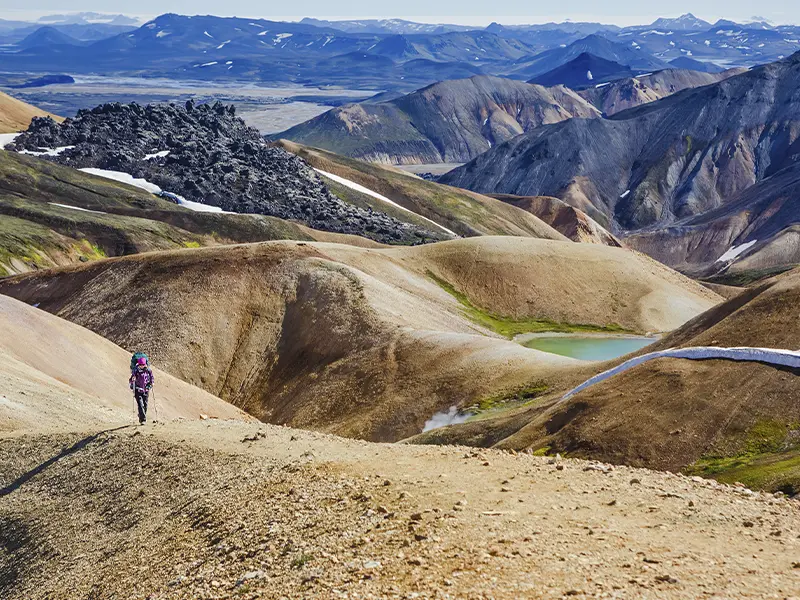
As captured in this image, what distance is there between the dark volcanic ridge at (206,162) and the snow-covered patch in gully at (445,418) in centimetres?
9889

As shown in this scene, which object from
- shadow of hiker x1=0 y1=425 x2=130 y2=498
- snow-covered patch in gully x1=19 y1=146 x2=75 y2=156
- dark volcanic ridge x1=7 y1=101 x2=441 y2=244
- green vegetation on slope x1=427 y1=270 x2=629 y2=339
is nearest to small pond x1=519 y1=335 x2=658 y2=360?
green vegetation on slope x1=427 y1=270 x2=629 y2=339

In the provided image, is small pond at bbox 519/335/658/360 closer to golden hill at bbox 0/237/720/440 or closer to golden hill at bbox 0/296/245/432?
golden hill at bbox 0/237/720/440

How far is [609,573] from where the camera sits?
17375 mm

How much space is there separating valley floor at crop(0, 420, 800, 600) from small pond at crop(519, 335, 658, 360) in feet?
Result: 198

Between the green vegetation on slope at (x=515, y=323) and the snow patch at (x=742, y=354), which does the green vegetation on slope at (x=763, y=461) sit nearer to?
the snow patch at (x=742, y=354)

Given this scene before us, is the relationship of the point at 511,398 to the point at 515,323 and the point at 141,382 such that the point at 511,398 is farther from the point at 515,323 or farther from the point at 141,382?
the point at 515,323

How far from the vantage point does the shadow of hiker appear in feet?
95.1

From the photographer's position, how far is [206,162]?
175750 mm

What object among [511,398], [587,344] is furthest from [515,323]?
[511,398]

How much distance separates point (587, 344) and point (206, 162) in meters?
106

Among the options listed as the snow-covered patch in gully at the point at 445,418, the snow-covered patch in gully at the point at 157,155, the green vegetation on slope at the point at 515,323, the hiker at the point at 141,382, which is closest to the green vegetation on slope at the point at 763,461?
the hiker at the point at 141,382

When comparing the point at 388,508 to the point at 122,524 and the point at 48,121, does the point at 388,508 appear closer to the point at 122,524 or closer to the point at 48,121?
the point at 122,524

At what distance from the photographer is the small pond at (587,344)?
8756 cm

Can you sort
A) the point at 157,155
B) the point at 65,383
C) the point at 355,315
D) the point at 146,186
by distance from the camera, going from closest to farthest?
the point at 65,383, the point at 355,315, the point at 146,186, the point at 157,155
